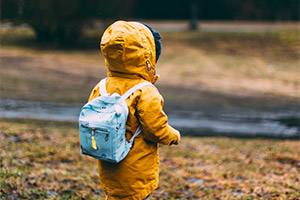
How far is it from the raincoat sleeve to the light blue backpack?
10 centimetres

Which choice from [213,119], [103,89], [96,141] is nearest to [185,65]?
[213,119]

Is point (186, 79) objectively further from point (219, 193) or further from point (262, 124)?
point (219, 193)

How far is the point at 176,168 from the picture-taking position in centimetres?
623

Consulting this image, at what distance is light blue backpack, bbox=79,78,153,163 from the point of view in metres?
2.81

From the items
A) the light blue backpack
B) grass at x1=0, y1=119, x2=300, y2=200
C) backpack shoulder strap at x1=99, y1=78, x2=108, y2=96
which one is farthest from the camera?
grass at x1=0, y1=119, x2=300, y2=200

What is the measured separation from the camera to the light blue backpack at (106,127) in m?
2.81

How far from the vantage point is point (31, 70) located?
17016mm

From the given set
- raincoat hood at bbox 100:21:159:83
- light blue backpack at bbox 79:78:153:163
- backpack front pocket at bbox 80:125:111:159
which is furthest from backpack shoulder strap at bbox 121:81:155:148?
backpack front pocket at bbox 80:125:111:159

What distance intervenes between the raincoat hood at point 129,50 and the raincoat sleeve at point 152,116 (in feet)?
0.61

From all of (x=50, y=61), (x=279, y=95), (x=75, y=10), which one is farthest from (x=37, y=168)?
(x=75, y=10)

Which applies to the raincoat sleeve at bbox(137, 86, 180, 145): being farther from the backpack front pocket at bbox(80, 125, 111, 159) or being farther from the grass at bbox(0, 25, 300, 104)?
the grass at bbox(0, 25, 300, 104)

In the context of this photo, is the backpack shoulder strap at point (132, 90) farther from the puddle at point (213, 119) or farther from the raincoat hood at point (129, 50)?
the puddle at point (213, 119)

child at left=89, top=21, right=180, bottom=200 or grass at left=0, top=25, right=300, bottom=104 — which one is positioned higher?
child at left=89, top=21, right=180, bottom=200

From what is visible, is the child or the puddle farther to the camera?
the puddle
